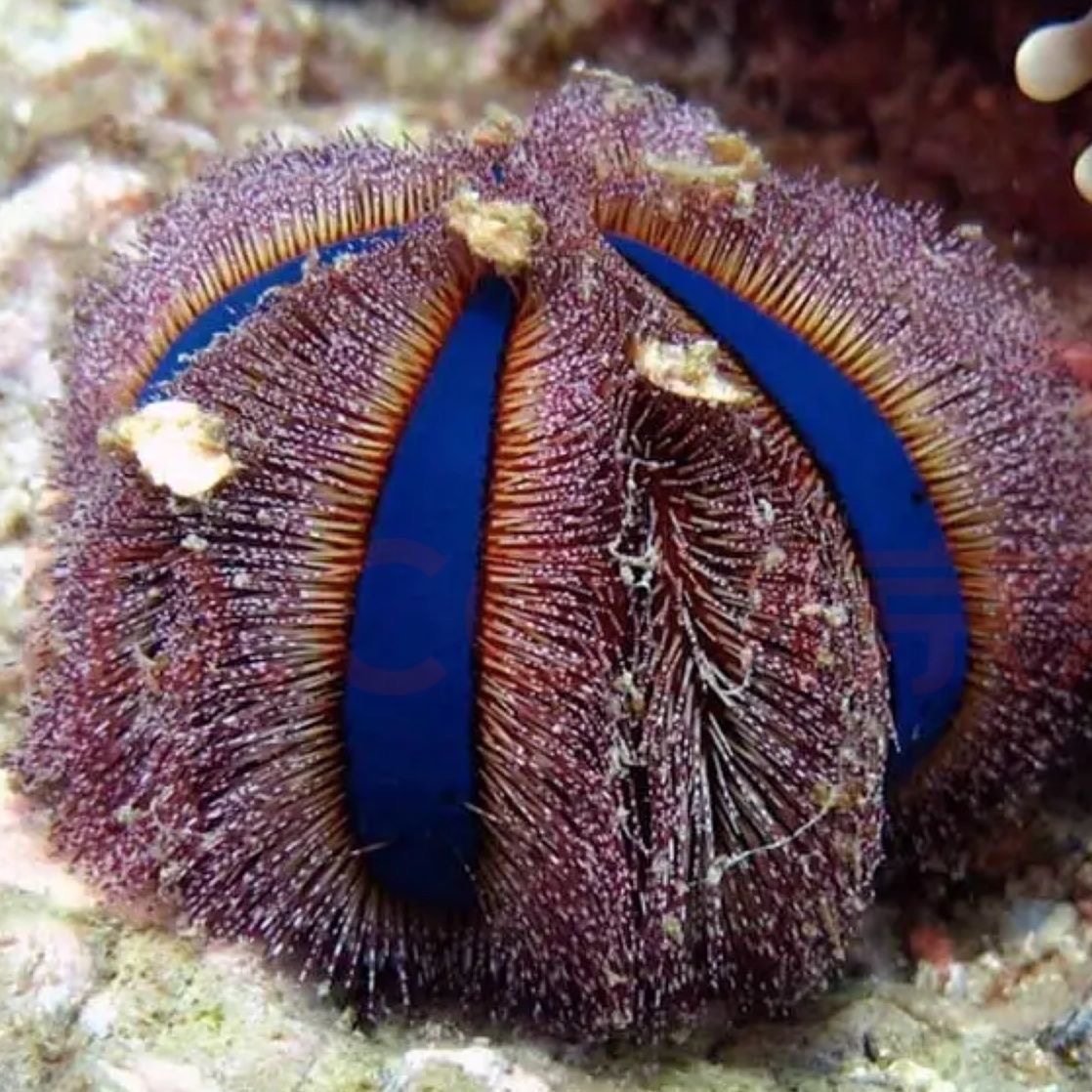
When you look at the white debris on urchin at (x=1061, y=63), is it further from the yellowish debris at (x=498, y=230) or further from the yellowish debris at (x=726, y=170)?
the yellowish debris at (x=498, y=230)

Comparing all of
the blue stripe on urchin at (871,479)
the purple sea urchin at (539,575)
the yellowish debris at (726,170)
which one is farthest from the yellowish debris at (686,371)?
the yellowish debris at (726,170)

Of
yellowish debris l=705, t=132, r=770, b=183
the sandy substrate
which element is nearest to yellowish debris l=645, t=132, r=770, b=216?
yellowish debris l=705, t=132, r=770, b=183

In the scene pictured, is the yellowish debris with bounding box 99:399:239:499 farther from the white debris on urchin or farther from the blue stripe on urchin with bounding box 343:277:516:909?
the white debris on urchin

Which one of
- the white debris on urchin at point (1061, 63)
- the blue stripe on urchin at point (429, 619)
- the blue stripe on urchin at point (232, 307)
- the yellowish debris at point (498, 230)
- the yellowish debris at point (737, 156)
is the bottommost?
the blue stripe on urchin at point (429, 619)

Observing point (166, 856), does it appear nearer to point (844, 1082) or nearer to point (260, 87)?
point (844, 1082)

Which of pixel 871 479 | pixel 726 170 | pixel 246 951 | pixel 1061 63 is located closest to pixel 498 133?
pixel 726 170

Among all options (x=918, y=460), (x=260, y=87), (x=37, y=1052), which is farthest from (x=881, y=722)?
(x=260, y=87)

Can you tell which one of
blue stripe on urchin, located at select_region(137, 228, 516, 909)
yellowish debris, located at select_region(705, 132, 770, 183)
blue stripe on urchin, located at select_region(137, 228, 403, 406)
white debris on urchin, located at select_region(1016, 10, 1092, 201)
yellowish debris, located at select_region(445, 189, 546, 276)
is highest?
white debris on urchin, located at select_region(1016, 10, 1092, 201)
